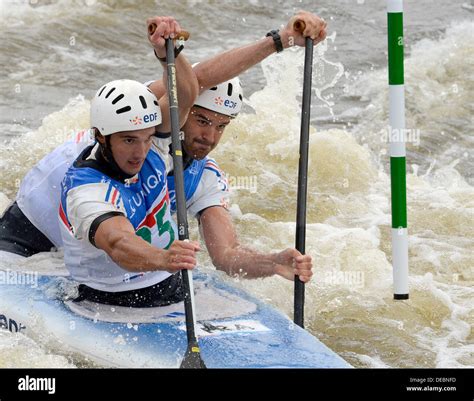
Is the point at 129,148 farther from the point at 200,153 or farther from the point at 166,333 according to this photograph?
the point at 166,333

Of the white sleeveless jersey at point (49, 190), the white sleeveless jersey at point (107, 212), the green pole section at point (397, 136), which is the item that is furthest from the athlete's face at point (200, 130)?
the green pole section at point (397, 136)

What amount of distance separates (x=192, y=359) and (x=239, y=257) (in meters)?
0.94

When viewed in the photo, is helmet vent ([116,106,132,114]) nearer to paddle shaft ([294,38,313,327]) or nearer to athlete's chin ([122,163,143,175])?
athlete's chin ([122,163,143,175])

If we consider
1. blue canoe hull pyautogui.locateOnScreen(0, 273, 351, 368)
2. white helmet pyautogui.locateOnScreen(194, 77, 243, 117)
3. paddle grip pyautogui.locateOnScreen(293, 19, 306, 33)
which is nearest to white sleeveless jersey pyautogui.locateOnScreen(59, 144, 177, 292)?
blue canoe hull pyautogui.locateOnScreen(0, 273, 351, 368)

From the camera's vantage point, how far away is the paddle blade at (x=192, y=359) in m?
4.58

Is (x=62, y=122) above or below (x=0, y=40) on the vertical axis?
below

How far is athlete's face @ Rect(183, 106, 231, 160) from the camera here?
5336 millimetres

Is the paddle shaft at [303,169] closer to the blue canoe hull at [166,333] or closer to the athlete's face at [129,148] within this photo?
the blue canoe hull at [166,333]

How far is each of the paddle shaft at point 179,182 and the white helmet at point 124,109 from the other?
129mm

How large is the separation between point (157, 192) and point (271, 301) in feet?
5.28

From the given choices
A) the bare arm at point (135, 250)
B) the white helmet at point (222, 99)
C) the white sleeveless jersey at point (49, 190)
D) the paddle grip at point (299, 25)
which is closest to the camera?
the bare arm at point (135, 250)

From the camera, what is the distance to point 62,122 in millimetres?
10094
